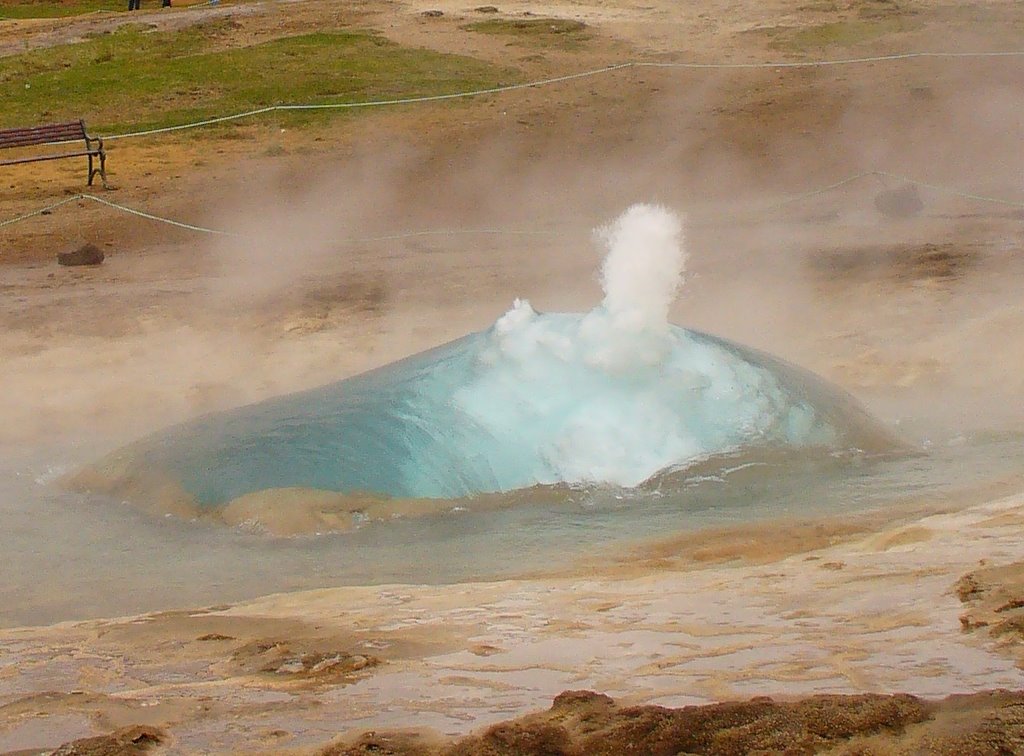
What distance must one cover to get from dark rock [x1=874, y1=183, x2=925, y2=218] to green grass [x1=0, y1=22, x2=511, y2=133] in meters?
5.37

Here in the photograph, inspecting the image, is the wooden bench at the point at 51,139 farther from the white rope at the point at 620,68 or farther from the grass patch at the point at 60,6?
the grass patch at the point at 60,6

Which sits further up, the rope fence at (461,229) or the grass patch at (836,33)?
the grass patch at (836,33)

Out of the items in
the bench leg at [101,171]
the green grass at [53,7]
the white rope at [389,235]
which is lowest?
the white rope at [389,235]

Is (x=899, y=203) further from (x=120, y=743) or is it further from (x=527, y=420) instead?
(x=120, y=743)

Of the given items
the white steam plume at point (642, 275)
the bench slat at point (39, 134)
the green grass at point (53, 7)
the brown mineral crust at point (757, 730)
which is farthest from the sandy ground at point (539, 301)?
the green grass at point (53, 7)

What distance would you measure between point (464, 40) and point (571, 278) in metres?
7.94

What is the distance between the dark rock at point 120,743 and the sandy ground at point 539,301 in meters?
0.06

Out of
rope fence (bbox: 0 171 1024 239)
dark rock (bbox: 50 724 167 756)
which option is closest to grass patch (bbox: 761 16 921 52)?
rope fence (bbox: 0 171 1024 239)

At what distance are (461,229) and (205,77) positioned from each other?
584cm

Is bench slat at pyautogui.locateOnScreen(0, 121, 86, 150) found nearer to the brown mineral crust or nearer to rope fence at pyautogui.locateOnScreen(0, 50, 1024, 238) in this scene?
rope fence at pyautogui.locateOnScreen(0, 50, 1024, 238)

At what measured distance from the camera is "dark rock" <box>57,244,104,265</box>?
11289mm

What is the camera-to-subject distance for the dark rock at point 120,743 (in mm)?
Answer: 3307

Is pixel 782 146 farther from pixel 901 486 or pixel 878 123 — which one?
pixel 901 486

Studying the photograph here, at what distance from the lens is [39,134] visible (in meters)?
13.6
